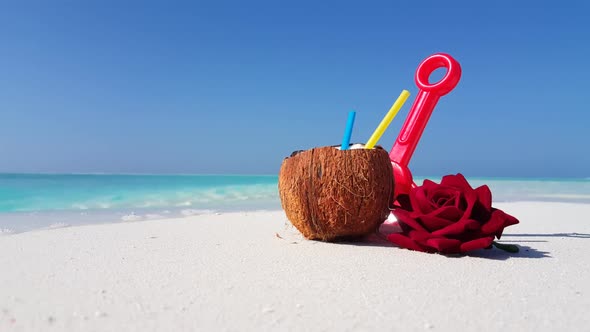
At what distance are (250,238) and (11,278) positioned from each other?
1197 mm

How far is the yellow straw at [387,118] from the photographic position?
2367 millimetres

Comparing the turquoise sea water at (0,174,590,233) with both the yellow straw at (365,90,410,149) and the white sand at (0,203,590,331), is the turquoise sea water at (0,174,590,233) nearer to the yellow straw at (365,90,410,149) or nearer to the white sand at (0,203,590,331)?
the white sand at (0,203,590,331)

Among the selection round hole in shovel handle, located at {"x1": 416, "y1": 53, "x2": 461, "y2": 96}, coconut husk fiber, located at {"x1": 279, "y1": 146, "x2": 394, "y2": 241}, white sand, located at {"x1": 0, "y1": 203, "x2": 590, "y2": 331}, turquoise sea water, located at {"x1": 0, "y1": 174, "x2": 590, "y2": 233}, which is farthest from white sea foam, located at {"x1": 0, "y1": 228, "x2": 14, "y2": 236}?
round hole in shovel handle, located at {"x1": 416, "y1": 53, "x2": 461, "y2": 96}

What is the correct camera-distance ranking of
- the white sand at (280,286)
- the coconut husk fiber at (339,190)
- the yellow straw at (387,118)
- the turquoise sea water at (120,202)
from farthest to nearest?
the turquoise sea water at (120,202), the yellow straw at (387,118), the coconut husk fiber at (339,190), the white sand at (280,286)

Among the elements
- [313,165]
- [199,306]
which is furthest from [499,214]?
[199,306]

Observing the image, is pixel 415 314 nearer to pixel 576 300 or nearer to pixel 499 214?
pixel 576 300

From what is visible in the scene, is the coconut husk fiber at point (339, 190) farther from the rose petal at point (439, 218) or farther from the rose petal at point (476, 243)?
the rose petal at point (476, 243)

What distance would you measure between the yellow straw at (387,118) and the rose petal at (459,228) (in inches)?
26.7

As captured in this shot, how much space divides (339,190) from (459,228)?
0.56 metres

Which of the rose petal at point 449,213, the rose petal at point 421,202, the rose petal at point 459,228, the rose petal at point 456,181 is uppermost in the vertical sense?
the rose petal at point 456,181

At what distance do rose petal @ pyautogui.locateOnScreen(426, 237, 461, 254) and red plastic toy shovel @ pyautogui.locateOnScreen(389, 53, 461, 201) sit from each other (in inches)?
31.2

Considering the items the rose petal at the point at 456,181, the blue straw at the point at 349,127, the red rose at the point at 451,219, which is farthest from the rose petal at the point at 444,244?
the blue straw at the point at 349,127

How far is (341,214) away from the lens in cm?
210

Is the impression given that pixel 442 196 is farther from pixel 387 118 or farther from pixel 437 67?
pixel 437 67
